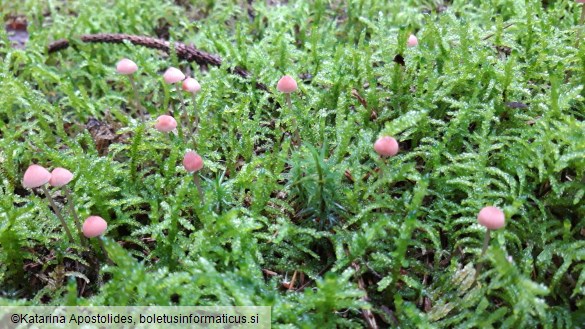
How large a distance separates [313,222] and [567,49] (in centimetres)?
113

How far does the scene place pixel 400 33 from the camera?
1.83m

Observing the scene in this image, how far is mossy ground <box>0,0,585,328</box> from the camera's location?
1.26 m

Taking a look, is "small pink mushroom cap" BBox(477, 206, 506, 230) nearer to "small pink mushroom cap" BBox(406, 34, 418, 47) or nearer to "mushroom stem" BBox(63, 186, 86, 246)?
"small pink mushroom cap" BBox(406, 34, 418, 47)

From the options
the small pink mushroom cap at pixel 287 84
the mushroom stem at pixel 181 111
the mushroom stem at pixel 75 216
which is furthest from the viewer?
the mushroom stem at pixel 181 111

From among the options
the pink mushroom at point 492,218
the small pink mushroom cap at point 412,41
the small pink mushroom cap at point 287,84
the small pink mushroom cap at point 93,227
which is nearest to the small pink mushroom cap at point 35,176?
the small pink mushroom cap at point 93,227

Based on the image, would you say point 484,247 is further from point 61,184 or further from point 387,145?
point 61,184

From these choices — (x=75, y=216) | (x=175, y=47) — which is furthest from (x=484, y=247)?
(x=175, y=47)

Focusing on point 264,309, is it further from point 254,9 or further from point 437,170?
point 254,9

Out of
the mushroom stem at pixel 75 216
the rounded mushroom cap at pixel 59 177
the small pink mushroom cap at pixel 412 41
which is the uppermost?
the small pink mushroom cap at pixel 412 41

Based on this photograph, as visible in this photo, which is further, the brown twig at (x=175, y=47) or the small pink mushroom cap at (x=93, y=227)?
the brown twig at (x=175, y=47)

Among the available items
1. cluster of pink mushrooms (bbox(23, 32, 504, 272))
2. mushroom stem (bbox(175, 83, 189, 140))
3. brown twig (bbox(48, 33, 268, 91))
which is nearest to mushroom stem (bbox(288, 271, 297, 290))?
cluster of pink mushrooms (bbox(23, 32, 504, 272))

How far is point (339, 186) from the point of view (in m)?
1.49

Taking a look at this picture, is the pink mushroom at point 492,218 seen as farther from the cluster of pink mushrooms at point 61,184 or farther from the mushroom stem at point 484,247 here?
the cluster of pink mushrooms at point 61,184

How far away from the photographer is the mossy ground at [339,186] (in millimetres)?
1258
